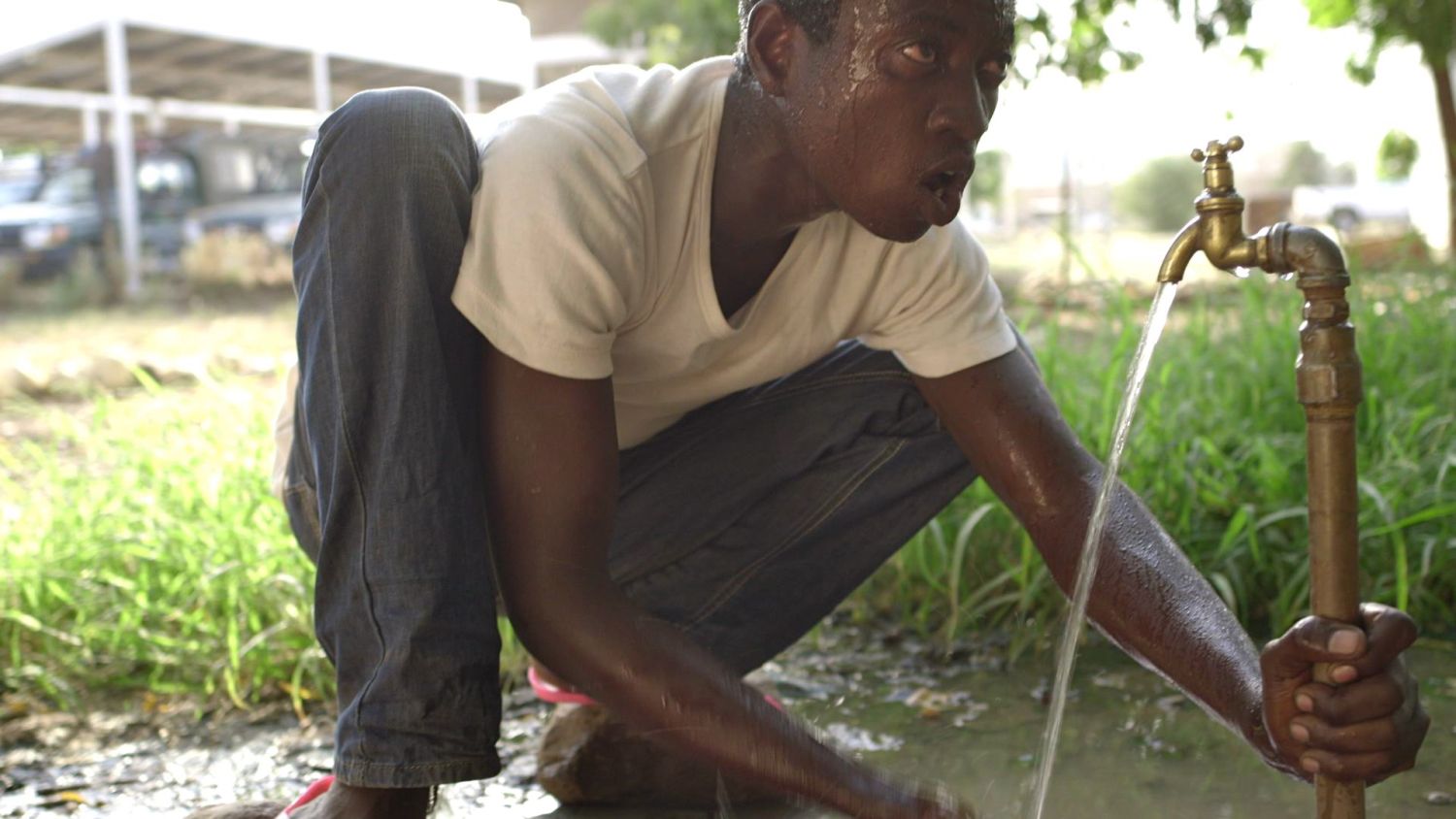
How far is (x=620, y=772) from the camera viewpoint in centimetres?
195

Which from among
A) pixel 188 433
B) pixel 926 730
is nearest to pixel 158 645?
pixel 188 433

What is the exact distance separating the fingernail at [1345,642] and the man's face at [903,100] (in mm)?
630

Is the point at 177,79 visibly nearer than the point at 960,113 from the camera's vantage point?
No

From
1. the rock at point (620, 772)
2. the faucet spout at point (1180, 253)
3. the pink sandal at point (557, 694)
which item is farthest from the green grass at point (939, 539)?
the faucet spout at point (1180, 253)

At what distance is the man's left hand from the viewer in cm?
121

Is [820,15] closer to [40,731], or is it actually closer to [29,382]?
[40,731]

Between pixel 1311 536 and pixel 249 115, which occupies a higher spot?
pixel 249 115

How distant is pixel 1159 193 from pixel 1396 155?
19542 mm

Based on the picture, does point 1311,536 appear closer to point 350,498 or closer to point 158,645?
point 350,498

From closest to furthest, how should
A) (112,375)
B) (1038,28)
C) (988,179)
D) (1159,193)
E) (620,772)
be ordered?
1. (620,772)
2. (1038,28)
3. (112,375)
4. (988,179)
5. (1159,193)

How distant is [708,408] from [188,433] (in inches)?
70.9

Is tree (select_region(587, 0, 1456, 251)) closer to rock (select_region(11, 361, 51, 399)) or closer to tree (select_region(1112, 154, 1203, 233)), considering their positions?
rock (select_region(11, 361, 51, 399))

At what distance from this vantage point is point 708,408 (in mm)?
2014

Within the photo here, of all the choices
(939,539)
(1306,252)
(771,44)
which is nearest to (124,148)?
(939,539)
